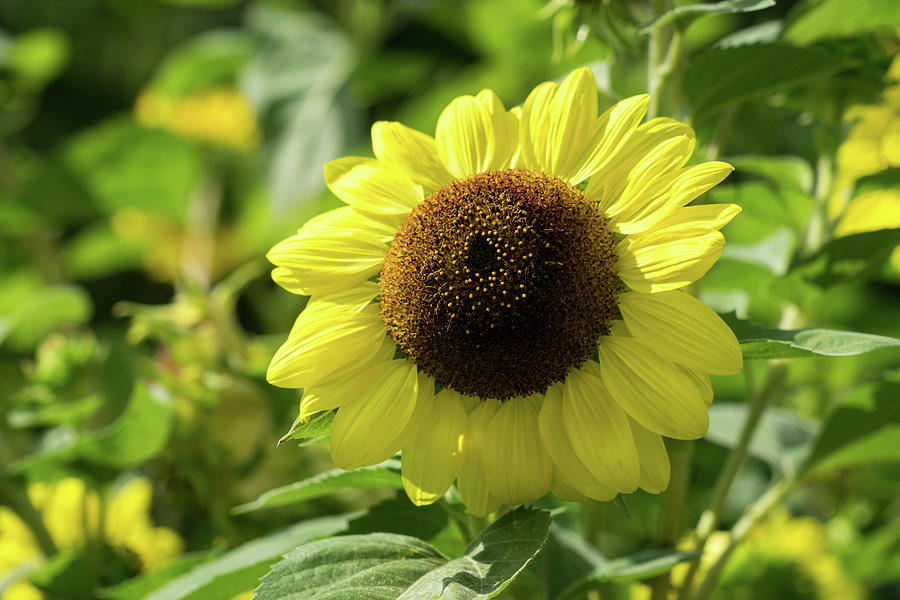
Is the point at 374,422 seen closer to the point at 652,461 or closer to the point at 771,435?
the point at 652,461

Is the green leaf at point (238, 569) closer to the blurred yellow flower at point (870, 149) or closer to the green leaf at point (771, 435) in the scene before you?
the green leaf at point (771, 435)

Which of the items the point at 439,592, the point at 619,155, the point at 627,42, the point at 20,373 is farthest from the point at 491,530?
the point at 20,373

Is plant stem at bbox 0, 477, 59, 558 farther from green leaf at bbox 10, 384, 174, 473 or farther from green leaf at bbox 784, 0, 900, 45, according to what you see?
green leaf at bbox 784, 0, 900, 45

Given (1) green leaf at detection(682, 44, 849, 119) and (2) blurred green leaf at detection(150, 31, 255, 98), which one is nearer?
(1) green leaf at detection(682, 44, 849, 119)

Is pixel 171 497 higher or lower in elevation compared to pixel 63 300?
lower

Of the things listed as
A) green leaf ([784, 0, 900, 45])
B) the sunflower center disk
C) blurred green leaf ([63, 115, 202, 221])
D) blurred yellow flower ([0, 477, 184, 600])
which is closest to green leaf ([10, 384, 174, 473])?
blurred yellow flower ([0, 477, 184, 600])

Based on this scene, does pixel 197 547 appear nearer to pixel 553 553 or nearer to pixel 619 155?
pixel 553 553

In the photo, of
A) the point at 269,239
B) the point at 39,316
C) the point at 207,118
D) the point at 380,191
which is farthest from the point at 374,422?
the point at 207,118

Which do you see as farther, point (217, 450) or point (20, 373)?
point (20, 373)
